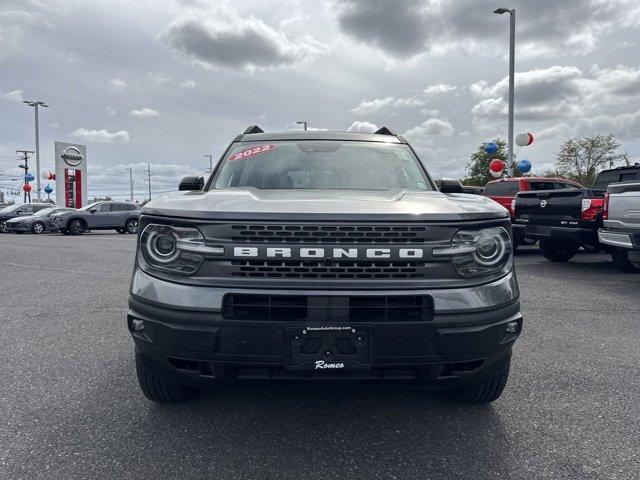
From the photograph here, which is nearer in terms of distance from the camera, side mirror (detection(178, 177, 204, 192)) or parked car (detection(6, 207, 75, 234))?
side mirror (detection(178, 177, 204, 192))

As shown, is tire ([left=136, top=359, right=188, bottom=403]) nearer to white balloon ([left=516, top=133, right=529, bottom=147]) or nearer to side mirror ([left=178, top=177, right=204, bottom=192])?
side mirror ([left=178, top=177, right=204, bottom=192])

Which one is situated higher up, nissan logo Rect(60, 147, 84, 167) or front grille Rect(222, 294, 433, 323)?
nissan logo Rect(60, 147, 84, 167)

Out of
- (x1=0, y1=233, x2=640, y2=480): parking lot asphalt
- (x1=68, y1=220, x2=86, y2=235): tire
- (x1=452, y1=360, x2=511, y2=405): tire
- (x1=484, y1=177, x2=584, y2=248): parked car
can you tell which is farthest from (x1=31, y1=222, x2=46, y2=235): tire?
(x1=452, y1=360, x2=511, y2=405): tire

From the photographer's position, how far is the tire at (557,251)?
1024 centimetres

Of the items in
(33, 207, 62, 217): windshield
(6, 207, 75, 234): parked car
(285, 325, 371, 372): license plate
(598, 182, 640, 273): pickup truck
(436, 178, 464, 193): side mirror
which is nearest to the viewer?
(285, 325, 371, 372): license plate

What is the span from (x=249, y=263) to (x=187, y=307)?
13.7 inches

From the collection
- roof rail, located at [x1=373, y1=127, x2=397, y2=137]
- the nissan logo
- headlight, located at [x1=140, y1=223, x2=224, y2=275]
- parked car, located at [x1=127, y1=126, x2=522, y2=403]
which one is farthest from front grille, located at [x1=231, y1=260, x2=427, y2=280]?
the nissan logo

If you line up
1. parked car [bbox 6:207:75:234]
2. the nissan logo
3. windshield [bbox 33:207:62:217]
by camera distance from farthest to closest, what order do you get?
the nissan logo → windshield [bbox 33:207:62:217] → parked car [bbox 6:207:75:234]

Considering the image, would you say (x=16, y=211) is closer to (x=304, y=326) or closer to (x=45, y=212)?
(x=45, y=212)

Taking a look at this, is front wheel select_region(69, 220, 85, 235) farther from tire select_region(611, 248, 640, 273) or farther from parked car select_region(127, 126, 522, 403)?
parked car select_region(127, 126, 522, 403)

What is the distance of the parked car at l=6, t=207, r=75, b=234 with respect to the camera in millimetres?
25516

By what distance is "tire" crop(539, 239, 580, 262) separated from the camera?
10242 millimetres

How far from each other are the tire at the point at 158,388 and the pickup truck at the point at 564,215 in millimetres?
8038

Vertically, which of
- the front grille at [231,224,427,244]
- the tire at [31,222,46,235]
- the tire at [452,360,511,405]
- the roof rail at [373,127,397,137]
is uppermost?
the roof rail at [373,127,397,137]
